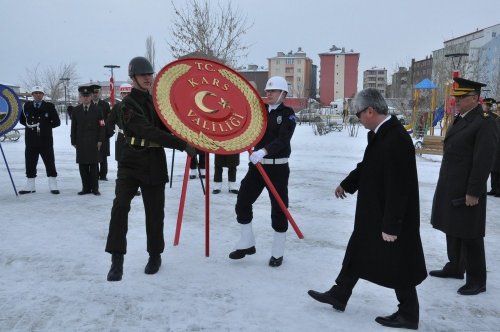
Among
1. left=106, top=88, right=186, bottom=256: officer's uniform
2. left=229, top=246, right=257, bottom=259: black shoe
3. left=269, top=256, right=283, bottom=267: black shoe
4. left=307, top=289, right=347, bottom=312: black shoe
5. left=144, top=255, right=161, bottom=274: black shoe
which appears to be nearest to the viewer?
left=307, top=289, right=347, bottom=312: black shoe

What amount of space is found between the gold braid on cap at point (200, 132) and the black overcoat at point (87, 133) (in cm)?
414

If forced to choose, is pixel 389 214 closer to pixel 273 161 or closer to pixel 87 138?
pixel 273 161

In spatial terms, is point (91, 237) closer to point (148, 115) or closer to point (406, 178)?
point (148, 115)

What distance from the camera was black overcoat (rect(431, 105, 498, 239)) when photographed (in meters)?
3.60

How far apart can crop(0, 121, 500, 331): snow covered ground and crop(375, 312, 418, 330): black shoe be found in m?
0.06

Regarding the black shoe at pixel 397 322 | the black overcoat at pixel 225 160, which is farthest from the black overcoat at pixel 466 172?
the black overcoat at pixel 225 160

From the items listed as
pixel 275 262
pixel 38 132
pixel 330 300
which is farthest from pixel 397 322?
pixel 38 132

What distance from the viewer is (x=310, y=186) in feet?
29.4

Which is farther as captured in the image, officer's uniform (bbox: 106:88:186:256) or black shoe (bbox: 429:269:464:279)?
black shoe (bbox: 429:269:464:279)

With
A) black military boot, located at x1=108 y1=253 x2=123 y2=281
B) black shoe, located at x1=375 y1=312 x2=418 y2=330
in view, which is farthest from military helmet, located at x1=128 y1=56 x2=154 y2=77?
black shoe, located at x1=375 y1=312 x2=418 y2=330

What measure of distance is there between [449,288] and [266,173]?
1.97 m

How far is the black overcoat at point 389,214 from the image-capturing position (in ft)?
9.34

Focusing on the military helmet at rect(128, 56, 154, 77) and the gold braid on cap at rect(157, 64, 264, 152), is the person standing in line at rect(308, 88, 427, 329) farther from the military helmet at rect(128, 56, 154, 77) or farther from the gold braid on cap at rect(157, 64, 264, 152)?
the military helmet at rect(128, 56, 154, 77)

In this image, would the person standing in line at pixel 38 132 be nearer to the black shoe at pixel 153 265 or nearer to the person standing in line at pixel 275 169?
the black shoe at pixel 153 265
